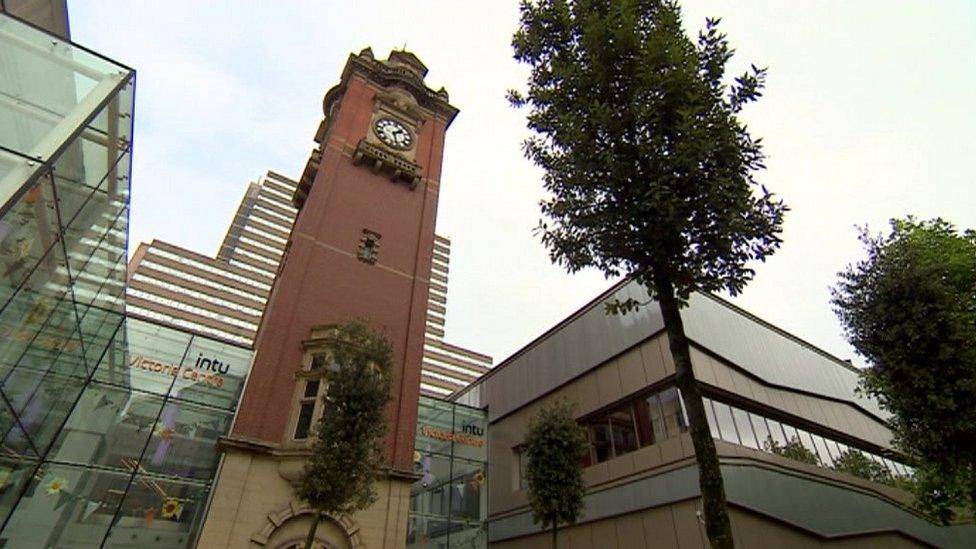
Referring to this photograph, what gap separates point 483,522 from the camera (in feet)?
69.7

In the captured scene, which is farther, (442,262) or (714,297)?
(442,262)

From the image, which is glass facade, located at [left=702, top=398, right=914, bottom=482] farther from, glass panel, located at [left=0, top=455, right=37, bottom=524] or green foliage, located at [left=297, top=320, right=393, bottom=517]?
glass panel, located at [left=0, top=455, right=37, bottom=524]

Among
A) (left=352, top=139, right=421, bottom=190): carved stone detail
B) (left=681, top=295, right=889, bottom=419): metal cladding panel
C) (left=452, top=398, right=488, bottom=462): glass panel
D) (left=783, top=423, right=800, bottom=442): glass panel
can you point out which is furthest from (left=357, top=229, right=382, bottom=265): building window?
(left=783, top=423, right=800, bottom=442): glass panel

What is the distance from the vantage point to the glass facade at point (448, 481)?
19727 mm

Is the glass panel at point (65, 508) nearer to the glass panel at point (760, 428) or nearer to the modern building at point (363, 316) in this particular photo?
the modern building at point (363, 316)

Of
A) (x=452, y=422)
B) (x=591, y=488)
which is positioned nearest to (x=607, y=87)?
(x=591, y=488)

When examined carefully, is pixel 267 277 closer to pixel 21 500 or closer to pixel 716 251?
pixel 21 500

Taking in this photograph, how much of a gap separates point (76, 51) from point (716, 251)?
41.0ft

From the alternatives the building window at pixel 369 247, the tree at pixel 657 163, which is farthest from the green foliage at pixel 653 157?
the building window at pixel 369 247

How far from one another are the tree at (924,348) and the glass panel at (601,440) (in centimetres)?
837

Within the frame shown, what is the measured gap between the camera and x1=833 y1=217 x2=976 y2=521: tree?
11.9 meters

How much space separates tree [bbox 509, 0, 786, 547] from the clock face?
49.1 feet

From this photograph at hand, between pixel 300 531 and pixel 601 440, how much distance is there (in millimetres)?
10731

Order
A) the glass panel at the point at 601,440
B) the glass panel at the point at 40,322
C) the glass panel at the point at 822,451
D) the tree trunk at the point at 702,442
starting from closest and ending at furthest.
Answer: the tree trunk at the point at 702,442 < the glass panel at the point at 40,322 < the glass panel at the point at 601,440 < the glass panel at the point at 822,451
